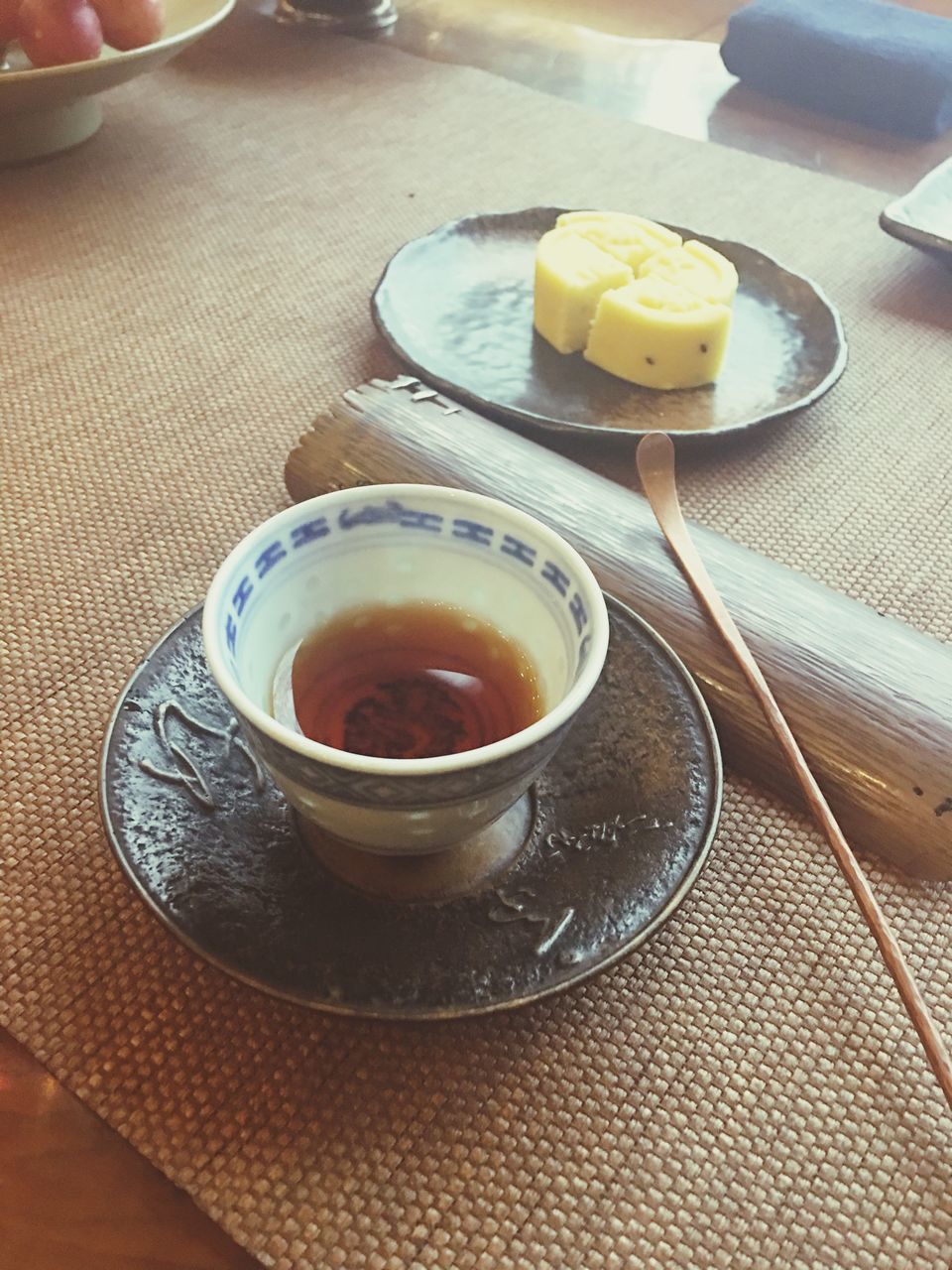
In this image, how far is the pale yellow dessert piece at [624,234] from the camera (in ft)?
2.89

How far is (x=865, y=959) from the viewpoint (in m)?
0.48

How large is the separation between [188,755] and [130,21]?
36.4 inches

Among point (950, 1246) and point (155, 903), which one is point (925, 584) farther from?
point (155, 903)

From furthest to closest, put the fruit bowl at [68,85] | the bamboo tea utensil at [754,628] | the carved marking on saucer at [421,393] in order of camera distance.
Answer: the fruit bowl at [68,85]
the carved marking on saucer at [421,393]
the bamboo tea utensil at [754,628]

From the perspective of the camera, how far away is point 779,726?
0.51m

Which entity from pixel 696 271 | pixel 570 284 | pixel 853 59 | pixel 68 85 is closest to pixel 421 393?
pixel 570 284

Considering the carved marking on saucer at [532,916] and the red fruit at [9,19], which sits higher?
the red fruit at [9,19]

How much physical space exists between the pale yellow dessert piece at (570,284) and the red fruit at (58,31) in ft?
1.72

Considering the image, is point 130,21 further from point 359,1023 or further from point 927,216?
point 359,1023

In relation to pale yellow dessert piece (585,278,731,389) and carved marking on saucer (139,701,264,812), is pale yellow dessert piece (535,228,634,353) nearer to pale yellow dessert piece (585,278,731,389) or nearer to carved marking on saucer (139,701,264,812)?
pale yellow dessert piece (585,278,731,389)

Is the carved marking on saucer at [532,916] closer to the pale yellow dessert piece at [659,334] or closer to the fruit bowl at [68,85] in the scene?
the pale yellow dessert piece at [659,334]

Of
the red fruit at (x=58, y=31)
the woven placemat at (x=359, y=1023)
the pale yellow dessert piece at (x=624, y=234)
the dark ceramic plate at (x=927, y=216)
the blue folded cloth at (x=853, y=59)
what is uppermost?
the red fruit at (x=58, y=31)

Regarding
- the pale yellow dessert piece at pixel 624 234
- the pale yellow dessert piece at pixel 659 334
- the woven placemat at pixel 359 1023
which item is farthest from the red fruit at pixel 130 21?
the pale yellow dessert piece at pixel 659 334

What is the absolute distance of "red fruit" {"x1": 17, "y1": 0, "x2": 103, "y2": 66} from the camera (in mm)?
974
